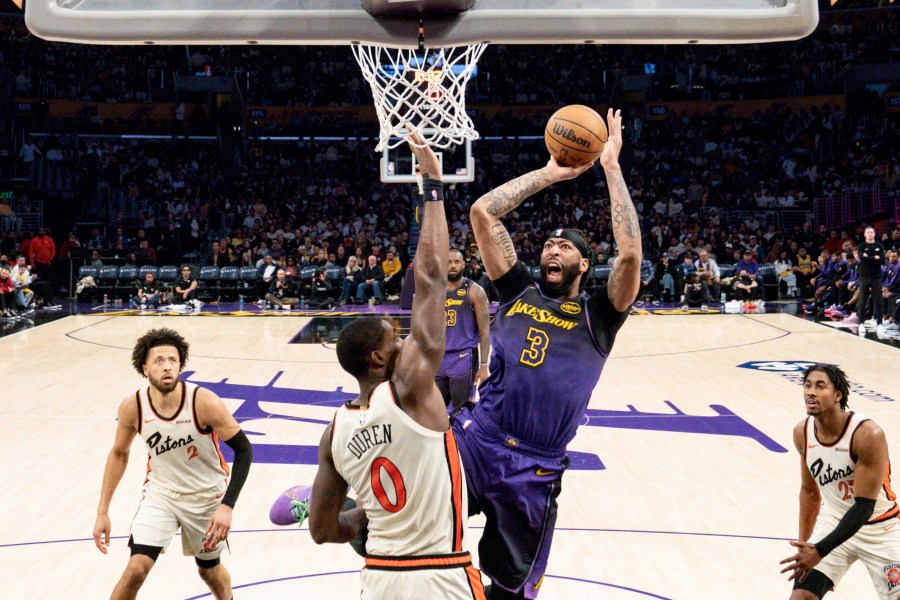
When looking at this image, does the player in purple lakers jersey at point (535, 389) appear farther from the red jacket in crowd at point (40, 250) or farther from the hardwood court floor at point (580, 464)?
the red jacket in crowd at point (40, 250)

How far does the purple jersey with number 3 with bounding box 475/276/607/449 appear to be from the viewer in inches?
159

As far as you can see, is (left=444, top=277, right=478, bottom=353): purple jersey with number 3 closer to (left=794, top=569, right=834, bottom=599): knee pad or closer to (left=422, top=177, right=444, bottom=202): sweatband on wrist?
(left=794, top=569, right=834, bottom=599): knee pad

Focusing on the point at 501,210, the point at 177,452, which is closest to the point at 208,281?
the point at 177,452

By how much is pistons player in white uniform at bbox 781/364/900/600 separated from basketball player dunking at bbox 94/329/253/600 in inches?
104

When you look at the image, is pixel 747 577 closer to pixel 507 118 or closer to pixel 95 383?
pixel 95 383

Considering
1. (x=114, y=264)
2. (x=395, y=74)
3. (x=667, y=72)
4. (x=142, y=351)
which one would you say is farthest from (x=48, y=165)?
(x=142, y=351)

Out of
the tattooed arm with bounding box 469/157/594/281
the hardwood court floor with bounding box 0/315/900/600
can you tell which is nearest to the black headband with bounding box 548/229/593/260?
the tattooed arm with bounding box 469/157/594/281

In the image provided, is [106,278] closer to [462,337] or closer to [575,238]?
[462,337]

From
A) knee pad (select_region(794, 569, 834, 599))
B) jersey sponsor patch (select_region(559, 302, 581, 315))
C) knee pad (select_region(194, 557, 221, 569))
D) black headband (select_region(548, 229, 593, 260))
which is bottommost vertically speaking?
knee pad (select_region(194, 557, 221, 569))

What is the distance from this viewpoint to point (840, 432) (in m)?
4.37

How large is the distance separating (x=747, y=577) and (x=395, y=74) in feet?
14.5

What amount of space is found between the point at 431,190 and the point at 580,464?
207 inches

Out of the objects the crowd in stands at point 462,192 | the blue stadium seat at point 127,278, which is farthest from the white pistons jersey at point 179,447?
the blue stadium seat at point 127,278

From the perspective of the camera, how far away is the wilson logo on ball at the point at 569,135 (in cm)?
429
